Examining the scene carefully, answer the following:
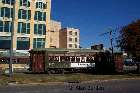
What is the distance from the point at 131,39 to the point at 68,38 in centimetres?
11066

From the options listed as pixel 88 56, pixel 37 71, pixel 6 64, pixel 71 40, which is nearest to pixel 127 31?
pixel 88 56

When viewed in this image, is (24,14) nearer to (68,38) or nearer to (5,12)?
(5,12)

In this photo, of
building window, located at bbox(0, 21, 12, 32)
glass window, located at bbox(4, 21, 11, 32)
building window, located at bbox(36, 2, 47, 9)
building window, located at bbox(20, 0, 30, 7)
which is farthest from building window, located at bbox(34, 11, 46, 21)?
building window, located at bbox(0, 21, 12, 32)

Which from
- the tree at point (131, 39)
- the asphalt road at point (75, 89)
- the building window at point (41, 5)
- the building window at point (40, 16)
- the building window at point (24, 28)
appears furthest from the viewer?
the building window at point (41, 5)

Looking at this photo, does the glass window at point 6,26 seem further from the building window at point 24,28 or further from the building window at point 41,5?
the building window at point 41,5

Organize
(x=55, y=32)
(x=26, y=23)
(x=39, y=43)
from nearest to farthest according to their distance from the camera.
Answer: (x=26, y=23) → (x=39, y=43) → (x=55, y=32)

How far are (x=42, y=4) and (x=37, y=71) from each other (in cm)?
3599

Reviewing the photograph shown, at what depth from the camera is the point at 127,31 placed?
168ft

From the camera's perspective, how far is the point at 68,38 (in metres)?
160

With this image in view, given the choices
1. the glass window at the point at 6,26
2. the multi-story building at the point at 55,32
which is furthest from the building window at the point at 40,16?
the multi-story building at the point at 55,32

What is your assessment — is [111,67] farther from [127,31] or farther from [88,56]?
[127,31]

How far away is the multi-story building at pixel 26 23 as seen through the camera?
81250mm

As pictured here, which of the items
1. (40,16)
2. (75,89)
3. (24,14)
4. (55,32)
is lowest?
(75,89)

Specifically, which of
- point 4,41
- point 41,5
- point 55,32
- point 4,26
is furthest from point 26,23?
point 55,32
